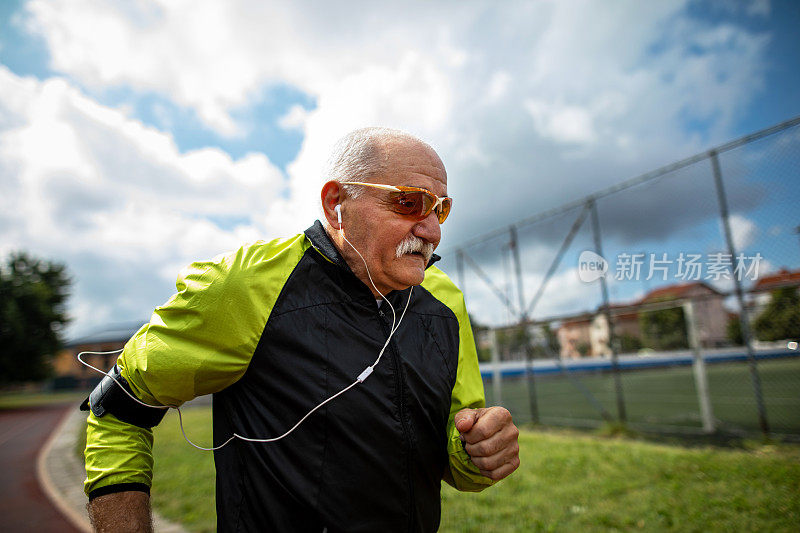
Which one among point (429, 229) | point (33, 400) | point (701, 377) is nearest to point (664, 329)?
point (701, 377)

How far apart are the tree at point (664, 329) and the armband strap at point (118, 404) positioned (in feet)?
36.2

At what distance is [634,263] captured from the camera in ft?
24.1

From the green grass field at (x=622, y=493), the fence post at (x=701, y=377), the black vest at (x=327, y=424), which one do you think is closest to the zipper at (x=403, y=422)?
the black vest at (x=327, y=424)

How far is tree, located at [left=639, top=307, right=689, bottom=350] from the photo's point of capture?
1067cm

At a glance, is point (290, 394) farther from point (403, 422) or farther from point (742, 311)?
point (742, 311)

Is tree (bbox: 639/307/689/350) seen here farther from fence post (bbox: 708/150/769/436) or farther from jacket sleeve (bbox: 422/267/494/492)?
jacket sleeve (bbox: 422/267/494/492)

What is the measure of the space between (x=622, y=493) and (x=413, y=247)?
490 cm

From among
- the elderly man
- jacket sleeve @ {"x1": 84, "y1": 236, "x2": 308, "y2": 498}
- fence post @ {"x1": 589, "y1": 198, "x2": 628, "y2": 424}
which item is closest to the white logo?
fence post @ {"x1": 589, "y1": 198, "x2": 628, "y2": 424}

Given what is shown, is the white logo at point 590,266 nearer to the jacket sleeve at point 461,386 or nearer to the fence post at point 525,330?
the fence post at point 525,330

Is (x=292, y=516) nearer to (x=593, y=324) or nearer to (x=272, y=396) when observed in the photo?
(x=272, y=396)

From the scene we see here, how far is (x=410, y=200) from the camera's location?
140cm

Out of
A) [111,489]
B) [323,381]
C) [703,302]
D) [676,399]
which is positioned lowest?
[676,399]

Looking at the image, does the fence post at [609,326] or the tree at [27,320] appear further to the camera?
the tree at [27,320]

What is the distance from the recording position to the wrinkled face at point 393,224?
1392 millimetres
